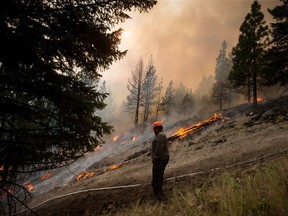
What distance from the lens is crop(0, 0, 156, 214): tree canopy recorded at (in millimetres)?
3764

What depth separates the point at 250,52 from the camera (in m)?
25.0

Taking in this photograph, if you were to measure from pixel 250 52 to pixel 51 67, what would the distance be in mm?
26067

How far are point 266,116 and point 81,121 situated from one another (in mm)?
17207

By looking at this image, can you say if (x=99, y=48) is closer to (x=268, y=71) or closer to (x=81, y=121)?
(x=81, y=121)

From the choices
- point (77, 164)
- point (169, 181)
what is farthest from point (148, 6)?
point (77, 164)

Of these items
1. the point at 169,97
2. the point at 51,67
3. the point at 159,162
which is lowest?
the point at 159,162

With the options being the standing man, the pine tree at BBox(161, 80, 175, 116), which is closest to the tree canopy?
the standing man

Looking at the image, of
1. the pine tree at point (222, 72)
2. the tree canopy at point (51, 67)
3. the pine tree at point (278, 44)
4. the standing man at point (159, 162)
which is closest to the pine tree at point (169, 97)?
the pine tree at point (222, 72)

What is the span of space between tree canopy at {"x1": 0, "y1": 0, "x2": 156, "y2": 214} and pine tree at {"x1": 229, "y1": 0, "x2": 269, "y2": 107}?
74.8 ft

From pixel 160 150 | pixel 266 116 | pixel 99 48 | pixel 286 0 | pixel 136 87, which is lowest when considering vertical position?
pixel 266 116

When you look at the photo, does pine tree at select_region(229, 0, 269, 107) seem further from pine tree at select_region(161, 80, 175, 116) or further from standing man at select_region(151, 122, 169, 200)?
pine tree at select_region(161, 80, 175, 116)

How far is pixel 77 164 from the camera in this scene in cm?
2589

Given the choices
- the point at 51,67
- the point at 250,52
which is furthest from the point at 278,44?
the point at 51,67

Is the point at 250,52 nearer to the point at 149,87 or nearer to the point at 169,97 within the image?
the point at 149,87
